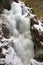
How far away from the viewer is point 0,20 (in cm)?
825

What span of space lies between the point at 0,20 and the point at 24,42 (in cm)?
121

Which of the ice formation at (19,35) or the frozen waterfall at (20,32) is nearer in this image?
the ice formation at (19,35)

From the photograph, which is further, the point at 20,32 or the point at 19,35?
the point at 20,32

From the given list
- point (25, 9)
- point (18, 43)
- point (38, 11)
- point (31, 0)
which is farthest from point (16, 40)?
point (31, 0)

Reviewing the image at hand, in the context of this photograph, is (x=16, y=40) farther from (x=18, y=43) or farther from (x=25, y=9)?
(x=25, y=9)

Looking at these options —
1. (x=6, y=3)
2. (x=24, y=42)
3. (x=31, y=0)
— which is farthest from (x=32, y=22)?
(x=31, y=0)

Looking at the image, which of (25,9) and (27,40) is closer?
(27,40)

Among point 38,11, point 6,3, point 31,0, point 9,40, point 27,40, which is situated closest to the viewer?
point 9,40

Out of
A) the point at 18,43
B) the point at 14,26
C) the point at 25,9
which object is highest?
the point at 25,9

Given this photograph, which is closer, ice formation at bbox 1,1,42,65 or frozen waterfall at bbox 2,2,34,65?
ice formation at bbox 1,1,42,65

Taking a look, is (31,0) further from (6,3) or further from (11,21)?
(11,21)

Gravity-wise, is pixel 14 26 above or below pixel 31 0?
below

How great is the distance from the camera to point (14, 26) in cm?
834

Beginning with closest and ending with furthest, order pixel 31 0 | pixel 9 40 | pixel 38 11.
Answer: pixel 9 40
pixel 38 11
pixel 31 0
